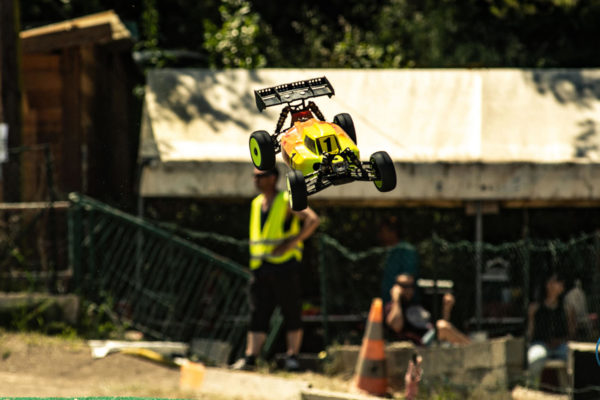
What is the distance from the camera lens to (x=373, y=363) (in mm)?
11102

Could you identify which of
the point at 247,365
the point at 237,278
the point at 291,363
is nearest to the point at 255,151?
the point at 291,363

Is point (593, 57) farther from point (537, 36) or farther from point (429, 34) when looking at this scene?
point (429, 34)

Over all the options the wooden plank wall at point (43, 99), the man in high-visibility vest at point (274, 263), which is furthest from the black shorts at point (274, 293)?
the wooden plank wall at point (43, 99)

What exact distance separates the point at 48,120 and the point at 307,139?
14574 mm

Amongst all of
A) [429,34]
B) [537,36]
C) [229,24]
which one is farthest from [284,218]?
[537,36]

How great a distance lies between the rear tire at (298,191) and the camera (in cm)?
260

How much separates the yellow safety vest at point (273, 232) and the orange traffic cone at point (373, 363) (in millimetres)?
1769

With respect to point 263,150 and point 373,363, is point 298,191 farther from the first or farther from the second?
point 373,363

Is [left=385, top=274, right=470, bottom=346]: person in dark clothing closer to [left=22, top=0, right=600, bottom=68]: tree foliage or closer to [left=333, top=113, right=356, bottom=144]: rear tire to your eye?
[left=333, top=113, right=356, bottom=144]: rear tire

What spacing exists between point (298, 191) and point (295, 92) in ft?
0.98

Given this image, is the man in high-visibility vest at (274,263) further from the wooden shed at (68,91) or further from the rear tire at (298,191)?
the wooden shed at (68,91)

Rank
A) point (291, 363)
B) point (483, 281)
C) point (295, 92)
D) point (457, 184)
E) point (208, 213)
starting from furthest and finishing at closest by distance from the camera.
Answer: point (208, 213) → point (483, 281) → point (457, 184) → point (291, 363) → point (295, 92)

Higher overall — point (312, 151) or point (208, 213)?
point (312, 151)

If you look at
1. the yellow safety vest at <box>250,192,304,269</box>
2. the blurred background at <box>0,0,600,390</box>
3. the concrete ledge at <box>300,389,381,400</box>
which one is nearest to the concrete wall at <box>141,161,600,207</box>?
the blurred background at <box>0,0,600,390</box>
